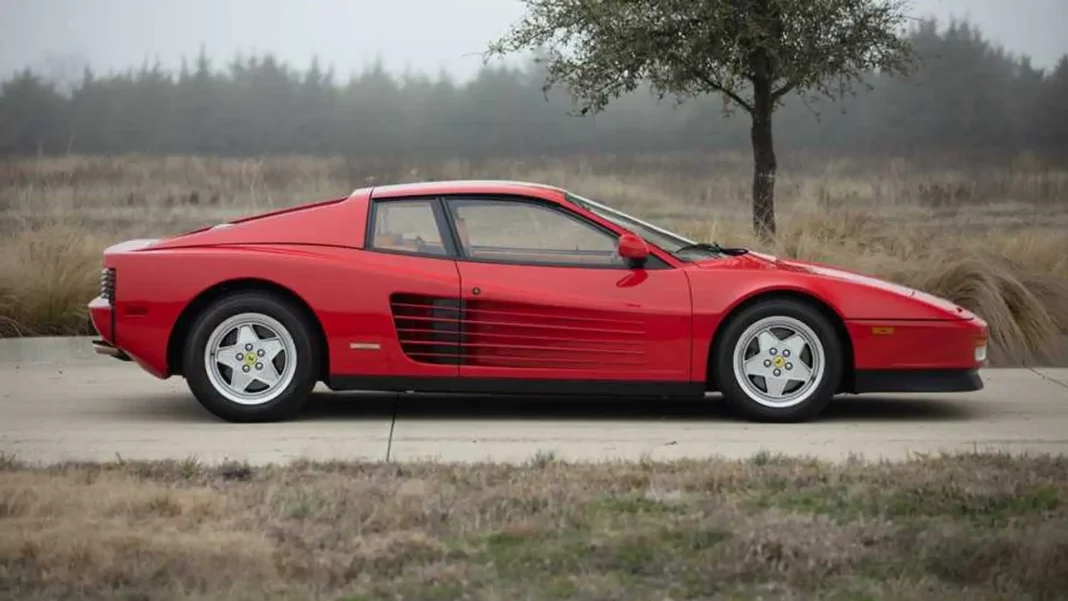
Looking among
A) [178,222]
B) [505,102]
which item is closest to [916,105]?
[505,102]

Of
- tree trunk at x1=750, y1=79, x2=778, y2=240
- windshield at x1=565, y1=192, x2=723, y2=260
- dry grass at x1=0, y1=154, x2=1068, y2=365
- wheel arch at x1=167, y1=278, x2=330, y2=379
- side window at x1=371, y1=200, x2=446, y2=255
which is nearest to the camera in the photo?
wheel arch at x1=167, y1=278, x2=330, y2=379

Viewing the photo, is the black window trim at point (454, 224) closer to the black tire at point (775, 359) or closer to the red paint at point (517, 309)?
the red paint at point (517, 309)

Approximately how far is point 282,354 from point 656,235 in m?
2.01

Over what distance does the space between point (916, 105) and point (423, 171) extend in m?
7.40

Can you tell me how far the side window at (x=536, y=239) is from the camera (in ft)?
28.4

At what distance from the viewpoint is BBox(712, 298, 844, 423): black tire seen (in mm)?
8516

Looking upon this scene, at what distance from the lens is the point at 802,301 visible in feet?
28.3

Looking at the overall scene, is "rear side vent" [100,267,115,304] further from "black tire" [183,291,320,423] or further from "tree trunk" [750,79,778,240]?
"tree trunk" [750,79,778,240]

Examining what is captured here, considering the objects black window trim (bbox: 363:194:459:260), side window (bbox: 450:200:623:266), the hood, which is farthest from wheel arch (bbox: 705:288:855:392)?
black window trim (bbox: 363:194:459:260)

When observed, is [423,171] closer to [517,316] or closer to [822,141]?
[822,141]

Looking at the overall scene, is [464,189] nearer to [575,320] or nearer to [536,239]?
[536,239]

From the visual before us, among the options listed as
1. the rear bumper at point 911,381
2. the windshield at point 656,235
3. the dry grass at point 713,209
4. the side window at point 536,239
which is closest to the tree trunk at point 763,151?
the dry grass at point 713,209

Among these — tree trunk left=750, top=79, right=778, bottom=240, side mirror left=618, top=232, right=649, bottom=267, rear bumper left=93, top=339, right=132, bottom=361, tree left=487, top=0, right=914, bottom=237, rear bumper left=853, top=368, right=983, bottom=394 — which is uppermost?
tree left=487, top=0, right=914, bottom=237

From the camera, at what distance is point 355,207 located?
883cm
